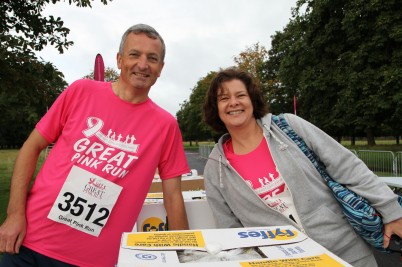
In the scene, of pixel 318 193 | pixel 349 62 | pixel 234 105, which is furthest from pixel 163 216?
pixel 349 62

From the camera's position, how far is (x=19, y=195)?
6.66ft

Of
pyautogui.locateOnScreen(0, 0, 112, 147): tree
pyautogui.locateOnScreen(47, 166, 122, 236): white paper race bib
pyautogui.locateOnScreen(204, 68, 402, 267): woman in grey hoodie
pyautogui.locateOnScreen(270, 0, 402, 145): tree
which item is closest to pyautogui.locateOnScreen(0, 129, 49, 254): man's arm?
pyautogui.locateOnScreen(47, 166, 122, 236): white paper race bib

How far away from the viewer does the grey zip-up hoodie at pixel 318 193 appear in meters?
1.98

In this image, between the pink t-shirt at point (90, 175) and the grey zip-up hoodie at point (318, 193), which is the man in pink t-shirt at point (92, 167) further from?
the grey zip-up hoodie at point (318, 193)

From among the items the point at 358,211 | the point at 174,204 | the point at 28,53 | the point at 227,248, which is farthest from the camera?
the point at 28,53

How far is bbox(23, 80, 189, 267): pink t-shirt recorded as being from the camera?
199 centimetres

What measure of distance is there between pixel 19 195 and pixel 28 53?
748cm

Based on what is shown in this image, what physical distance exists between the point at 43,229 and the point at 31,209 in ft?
0.44

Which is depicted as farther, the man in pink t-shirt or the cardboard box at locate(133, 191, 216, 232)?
the cardboard box at locate(133, 191, 216, 232)

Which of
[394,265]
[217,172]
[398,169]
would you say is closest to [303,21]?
[398,169]

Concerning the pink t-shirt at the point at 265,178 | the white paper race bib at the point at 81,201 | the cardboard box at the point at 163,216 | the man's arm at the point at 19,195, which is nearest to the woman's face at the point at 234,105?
the pink t-shirt at the point at 265,178

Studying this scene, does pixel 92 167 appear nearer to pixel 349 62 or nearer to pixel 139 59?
pixel 139 59

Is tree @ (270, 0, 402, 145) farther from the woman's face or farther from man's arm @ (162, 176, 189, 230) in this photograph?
man's arm @ (162, 176, 189, 230)

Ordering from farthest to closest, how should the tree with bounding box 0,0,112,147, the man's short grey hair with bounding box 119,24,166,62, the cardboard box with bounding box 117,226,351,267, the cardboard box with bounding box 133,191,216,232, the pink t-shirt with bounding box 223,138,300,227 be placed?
the tree with bounding box 0,0,112,147, the cardboard box with bounding box 133,191,216,232, the man's short grey hair with bounding box 119,24,166,62, the pink t-shirt with bounding box 223,138,300,227, the cardboard box with bounding box 117,226,351,267
